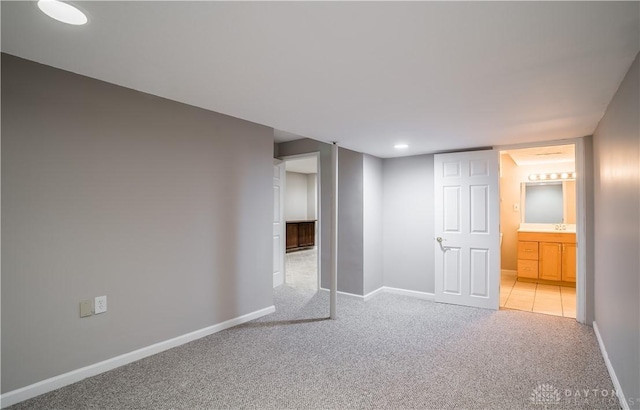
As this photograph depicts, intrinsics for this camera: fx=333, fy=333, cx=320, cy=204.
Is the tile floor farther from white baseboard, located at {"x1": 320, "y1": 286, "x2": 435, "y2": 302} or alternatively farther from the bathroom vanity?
white baseboard, located at {"x1": 320, "y1": 286, "x2": 435, "y2": 302}

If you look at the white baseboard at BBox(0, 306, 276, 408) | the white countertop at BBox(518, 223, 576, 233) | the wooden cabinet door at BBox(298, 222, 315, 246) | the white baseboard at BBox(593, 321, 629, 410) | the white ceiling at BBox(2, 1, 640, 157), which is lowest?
the white baseboard at BBox(593, 321, 629, 410)

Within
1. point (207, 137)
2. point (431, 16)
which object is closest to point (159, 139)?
point (207, 137)

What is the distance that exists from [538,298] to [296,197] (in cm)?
662

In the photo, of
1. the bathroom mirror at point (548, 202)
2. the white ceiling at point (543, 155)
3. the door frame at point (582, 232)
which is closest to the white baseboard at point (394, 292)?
the door frame at point (582, 232)

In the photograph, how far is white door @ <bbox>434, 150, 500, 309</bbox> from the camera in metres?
4.19

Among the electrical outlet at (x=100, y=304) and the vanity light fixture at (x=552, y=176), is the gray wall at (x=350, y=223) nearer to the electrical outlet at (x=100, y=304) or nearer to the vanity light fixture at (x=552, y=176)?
the electrical outlet at (x=100, y=304)

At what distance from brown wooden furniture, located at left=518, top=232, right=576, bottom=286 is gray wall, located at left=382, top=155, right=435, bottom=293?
2.10 meters

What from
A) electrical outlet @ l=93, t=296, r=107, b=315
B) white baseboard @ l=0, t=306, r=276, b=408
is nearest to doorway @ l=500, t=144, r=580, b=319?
white baseboard @ l=0, t=306, r=276, b=408

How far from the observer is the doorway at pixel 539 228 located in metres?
4.95

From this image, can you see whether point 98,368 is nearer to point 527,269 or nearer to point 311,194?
point 527,269

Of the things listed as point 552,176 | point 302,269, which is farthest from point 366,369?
point 552,176

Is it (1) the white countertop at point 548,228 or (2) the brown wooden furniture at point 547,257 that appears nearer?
(2) the brown wooden furniture at point 547,257

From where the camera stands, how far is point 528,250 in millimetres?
5582

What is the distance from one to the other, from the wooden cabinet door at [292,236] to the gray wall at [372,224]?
4.25 meters
